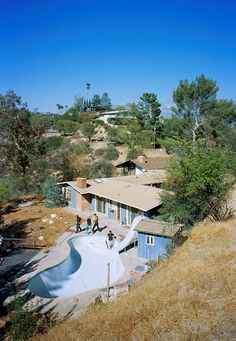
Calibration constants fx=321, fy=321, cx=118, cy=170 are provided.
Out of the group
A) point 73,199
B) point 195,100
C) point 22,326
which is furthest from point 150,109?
point 22,326

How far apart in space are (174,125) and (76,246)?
2838 cm

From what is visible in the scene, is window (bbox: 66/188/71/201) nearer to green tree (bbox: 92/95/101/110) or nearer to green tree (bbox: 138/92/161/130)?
green tree (bbox: 138/92/161/130)

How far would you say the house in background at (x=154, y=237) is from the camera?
18.6 metres

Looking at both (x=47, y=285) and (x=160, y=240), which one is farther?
(x=160, y=240)

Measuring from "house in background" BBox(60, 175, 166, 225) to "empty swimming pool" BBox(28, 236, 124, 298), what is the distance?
3746mm

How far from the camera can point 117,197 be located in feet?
84.0

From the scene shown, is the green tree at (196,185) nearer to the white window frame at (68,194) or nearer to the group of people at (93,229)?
the group of people at (93,229)

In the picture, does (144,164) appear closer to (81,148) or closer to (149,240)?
(149,240)

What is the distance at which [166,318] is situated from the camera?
889 centimetres

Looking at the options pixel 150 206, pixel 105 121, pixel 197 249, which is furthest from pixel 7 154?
pixel 105 121

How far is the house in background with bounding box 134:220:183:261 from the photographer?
18.6 meters

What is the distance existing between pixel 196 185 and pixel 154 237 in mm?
3991

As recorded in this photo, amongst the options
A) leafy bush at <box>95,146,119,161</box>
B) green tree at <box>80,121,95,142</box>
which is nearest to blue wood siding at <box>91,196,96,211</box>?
leafy bush at <box>95,146,119,161</box>

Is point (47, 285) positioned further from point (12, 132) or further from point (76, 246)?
point (12, 132)
